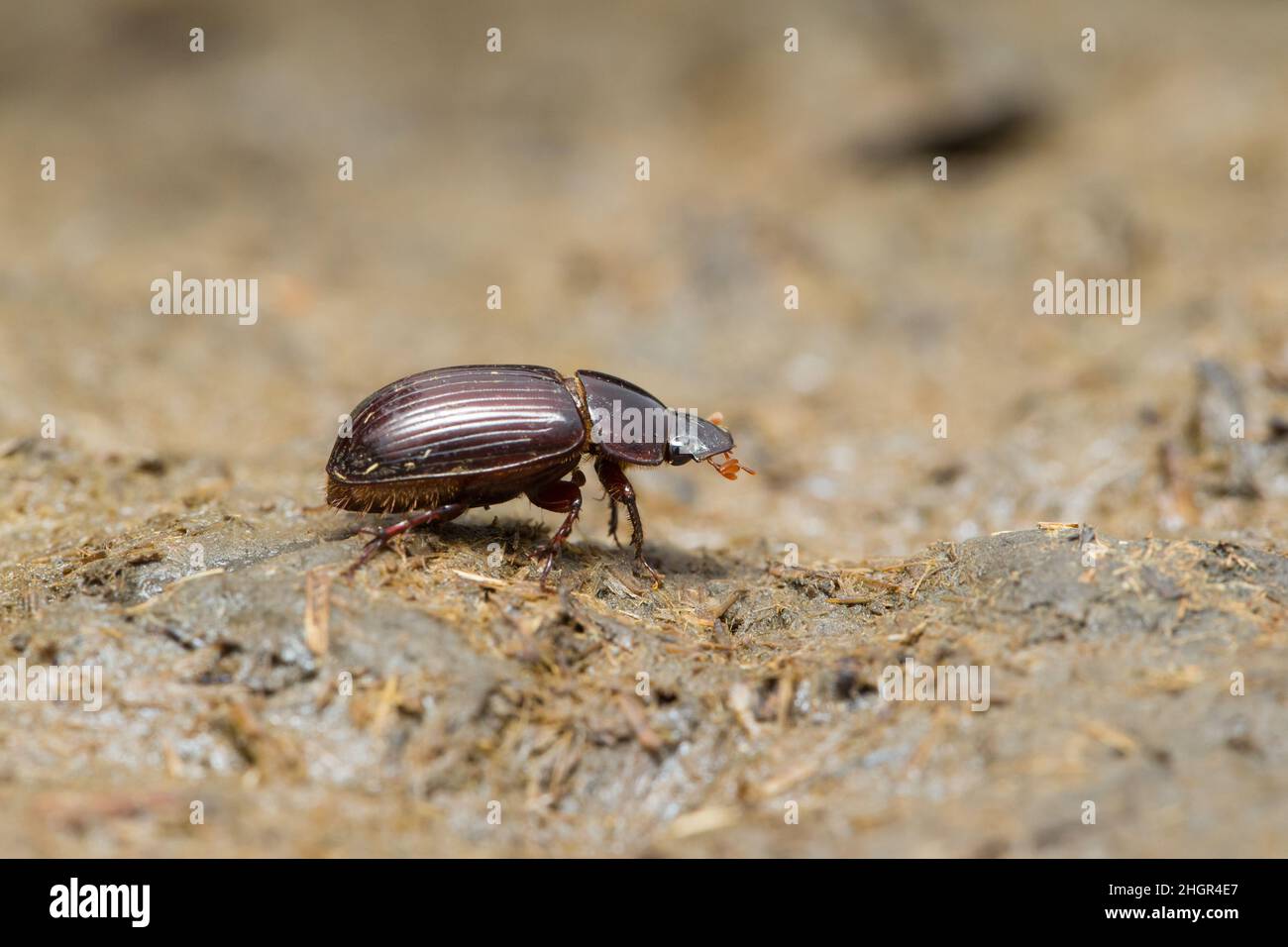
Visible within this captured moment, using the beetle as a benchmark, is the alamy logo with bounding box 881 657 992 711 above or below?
below

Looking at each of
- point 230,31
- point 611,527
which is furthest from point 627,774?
point 230,31

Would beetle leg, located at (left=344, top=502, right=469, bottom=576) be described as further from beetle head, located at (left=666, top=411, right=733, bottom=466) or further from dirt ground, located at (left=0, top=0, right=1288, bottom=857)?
beetle head, located at (left=666, top=411, right=733, bottom=466)

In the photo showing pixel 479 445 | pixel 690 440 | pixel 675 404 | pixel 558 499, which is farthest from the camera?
pixel 675 404

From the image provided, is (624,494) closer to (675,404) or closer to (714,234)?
(675,404)

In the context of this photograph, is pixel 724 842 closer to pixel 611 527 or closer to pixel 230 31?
pixel 611 527
